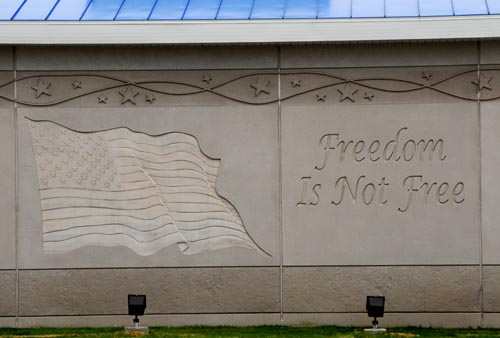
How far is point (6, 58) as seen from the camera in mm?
17969

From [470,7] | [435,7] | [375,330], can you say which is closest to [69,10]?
[435,7]

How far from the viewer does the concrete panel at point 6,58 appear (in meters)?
18.0


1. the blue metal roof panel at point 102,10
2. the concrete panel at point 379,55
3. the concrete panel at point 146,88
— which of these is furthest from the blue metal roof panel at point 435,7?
the blue metal roof panel at point 102,10

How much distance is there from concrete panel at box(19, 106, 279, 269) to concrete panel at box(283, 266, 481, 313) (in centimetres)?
80

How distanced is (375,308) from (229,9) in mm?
4813

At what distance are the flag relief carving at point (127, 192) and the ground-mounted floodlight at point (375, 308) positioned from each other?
2.40 m

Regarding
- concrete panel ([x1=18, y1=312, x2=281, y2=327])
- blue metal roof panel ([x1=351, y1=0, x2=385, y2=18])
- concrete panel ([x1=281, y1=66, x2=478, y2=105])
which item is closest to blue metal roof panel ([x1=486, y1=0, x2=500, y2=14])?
concrete panel ([x1=281, y1=66, x2=478, y2=105])

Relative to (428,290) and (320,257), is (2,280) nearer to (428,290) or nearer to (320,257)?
(320,257)

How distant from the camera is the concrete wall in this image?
695 inches

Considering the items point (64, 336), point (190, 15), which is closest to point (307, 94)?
point (190, 15)

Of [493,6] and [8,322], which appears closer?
[493,6]

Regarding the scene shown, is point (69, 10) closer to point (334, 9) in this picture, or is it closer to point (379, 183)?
point (334, 9)

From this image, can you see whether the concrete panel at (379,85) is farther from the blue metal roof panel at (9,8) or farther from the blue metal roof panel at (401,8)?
the blue metal roof panel at (9,8)

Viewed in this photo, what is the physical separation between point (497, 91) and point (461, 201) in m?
1.63
